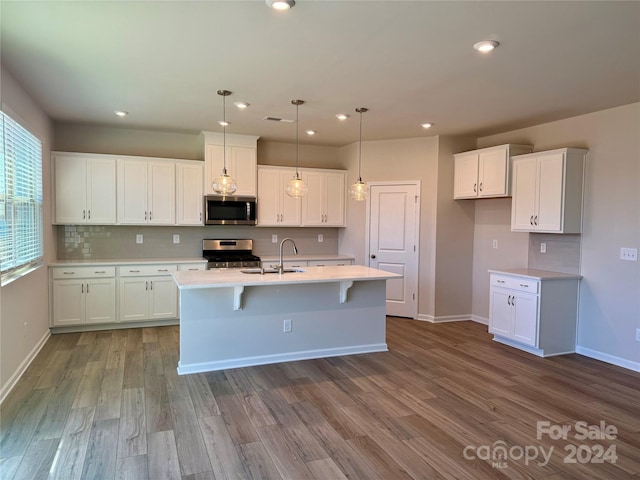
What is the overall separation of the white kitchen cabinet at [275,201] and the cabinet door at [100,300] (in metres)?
2.22

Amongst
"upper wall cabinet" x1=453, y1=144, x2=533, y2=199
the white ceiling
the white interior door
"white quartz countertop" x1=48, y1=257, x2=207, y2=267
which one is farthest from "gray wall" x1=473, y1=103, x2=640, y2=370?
"white quartz countertop" x1=48, y1=257, x2=207, y2=267

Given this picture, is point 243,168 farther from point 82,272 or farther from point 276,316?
point 276,316

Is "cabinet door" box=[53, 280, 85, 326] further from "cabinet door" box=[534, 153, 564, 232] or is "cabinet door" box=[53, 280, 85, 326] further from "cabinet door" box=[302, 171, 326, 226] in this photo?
"cabinet door" box=[534, 153, 564, 232]

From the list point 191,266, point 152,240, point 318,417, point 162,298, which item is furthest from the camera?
point 152,240

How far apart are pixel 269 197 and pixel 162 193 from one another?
1534 mm

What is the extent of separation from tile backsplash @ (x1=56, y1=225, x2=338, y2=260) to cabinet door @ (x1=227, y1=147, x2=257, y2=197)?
67 centimetres

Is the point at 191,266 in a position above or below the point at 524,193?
below

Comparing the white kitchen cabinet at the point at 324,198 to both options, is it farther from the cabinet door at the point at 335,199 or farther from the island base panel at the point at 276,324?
the island base panel at the point at 276,324

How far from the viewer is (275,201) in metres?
6.43

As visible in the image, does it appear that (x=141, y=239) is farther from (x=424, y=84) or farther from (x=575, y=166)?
(x=575, y=166)

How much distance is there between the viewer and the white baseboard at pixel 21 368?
3366 millimetres

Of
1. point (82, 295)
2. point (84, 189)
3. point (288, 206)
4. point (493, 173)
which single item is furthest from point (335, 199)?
point (82, 295)

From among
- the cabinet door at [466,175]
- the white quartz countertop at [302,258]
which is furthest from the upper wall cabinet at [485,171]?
the white quartz countertop at [302,258]

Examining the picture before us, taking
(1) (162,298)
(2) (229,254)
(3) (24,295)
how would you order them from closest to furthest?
1. (3) (24,295)
2. (1) (162,298)
3. (2) (229,254)
